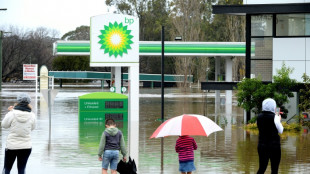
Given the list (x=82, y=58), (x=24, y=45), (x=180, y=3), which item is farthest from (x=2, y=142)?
(x=24, y=45)

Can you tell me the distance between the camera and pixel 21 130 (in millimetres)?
10328

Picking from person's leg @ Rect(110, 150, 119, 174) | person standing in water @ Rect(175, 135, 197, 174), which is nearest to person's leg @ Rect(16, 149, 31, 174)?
person's leg @ Rect(110, 150, 119, 174)

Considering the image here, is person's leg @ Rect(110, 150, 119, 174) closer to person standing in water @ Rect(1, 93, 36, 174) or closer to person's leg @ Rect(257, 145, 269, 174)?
person standing in water @ Rect(1, 93, 36, 174)

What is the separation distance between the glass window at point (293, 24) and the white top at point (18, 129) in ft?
58.4

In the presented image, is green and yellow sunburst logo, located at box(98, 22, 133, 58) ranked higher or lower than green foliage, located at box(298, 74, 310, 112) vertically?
higher

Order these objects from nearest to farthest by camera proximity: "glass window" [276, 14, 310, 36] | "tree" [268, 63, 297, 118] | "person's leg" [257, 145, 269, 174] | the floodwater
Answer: "person's leg" [257, 145, 269, 174] → the floodwater → "tree" [268, 63, 297, 118] → "glass window" [276, 14, 310, 36]

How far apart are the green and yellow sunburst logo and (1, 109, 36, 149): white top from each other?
1721 cm

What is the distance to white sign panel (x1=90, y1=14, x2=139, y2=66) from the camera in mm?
27547

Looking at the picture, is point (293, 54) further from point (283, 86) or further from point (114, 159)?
point (114, 159)

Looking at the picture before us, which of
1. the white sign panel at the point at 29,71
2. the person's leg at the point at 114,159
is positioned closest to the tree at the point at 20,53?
the white sign panel at the point at 29,71

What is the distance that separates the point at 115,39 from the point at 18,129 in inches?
693

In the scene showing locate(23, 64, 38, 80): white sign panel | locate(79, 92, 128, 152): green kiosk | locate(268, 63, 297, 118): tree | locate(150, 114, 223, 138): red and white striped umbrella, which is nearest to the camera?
locate(150, 114, 223, 138): red and white striped umbrella

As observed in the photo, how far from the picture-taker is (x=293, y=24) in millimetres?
26312

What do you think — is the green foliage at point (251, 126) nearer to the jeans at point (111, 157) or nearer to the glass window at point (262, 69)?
the glass window at point (262, 69)
